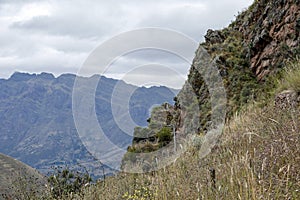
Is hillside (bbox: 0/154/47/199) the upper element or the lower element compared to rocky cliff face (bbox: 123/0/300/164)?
lower

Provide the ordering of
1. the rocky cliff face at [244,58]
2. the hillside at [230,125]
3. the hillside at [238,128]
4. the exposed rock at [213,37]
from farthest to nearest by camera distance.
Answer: the exposed rock at [213,37] → the rocky cliff face at [244,58] → the hillside at [230,125] → the hillside at [238,128]

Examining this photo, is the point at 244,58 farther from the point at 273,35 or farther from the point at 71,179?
the point at 71,179

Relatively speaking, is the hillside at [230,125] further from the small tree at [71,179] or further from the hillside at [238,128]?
the small tree at [71,179]

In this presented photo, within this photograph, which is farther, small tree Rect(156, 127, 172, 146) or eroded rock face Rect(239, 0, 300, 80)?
small tree Rect(156, 127, 172, 146)

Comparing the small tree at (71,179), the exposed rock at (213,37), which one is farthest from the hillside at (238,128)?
the small tree at (71,179)

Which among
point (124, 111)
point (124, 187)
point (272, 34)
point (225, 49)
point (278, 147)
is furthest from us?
point (225, 49)

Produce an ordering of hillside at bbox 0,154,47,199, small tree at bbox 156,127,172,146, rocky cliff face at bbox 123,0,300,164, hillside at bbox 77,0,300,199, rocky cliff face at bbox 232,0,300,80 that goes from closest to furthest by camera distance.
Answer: hillside at bbox 77,0,300,199
hillside at bbox 0,154,47,199
rocky cliff face at bbox 232,0,300,80
rocky cliff face at bbox 123,0,300,164
small tree at bbox 156,127,172,146

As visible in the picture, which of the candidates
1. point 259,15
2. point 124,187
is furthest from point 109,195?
point 259,15

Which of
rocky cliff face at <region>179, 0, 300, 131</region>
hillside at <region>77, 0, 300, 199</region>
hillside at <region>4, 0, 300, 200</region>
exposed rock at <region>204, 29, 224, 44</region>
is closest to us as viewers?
hillside at <region>77, 0, 300, 199</region>

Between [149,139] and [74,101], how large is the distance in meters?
9.63

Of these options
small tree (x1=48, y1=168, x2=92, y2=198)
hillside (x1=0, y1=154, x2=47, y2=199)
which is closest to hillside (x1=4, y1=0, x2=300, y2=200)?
small tree (x1=48, y1=168, x2=92, y2=198)

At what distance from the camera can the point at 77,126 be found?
828 centimetres

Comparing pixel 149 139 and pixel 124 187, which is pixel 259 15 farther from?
pixel 124 187

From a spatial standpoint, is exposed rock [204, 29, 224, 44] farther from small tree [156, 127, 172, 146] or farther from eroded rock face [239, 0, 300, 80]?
small tree [156, 127, 172, 146]
